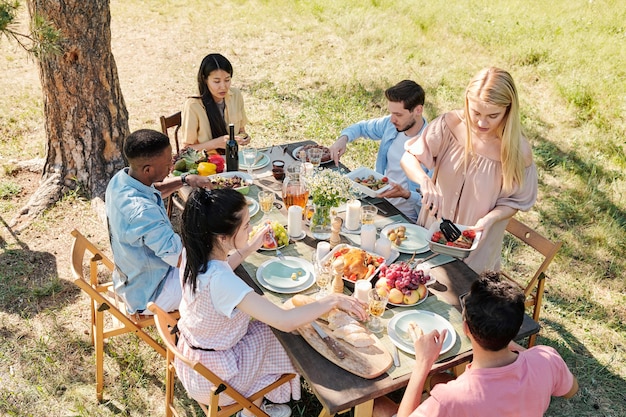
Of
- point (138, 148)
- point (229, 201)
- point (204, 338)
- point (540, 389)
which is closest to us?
point (540, 389)

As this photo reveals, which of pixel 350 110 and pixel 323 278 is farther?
pixel 350 110

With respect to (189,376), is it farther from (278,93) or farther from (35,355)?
(278,93)

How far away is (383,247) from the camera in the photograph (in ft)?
11.2

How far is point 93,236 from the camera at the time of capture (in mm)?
5371

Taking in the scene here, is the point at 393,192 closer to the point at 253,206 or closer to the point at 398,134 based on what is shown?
the point at 398,134

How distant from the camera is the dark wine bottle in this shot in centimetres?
439

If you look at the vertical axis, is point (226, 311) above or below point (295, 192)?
below

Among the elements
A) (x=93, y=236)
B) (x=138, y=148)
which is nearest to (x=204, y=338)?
(x=138, y=148)

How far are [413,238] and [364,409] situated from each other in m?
1.35

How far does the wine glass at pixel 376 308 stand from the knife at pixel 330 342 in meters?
0.24

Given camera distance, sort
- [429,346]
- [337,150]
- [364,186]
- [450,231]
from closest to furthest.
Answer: [429,346]
[450,231]
[364,186]
[337,150]

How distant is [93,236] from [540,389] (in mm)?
4399

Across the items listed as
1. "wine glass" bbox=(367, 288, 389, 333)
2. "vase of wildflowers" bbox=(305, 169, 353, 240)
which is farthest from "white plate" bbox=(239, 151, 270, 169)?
"wine glass" bbox=(367, 288, 389, 333)

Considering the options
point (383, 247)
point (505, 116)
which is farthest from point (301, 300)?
point (505, 116)
